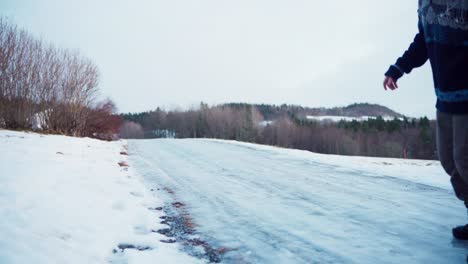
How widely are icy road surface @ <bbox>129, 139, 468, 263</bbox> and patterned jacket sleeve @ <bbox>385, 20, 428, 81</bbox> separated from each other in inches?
48.3

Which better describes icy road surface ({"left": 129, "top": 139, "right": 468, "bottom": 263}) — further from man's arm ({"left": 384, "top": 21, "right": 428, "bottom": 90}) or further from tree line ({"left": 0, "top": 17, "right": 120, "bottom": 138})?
tree line ({"left": 0, "top": 17, "right": 120, "bottom": 138})

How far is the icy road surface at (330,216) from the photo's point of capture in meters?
2.03

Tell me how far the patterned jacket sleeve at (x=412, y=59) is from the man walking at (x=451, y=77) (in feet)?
0.52

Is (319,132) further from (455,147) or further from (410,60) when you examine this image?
(455,147)

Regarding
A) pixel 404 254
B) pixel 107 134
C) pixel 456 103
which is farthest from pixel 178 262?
pixel 107 134

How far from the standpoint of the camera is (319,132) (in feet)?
209

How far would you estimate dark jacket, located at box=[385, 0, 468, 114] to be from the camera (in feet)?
5.82

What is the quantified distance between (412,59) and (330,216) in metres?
1.50

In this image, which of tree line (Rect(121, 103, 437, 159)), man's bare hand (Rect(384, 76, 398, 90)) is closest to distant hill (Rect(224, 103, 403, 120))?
tree line (Rect(121, 103, 437, 159))

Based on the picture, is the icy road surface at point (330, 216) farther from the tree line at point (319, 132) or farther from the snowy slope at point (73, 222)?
the tree line at point (319, 132)

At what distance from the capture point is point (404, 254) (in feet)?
6.36

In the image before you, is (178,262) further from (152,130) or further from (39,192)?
(152,130)

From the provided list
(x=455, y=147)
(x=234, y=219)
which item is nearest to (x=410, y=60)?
(x=455, y=147)

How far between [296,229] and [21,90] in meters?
23.2
